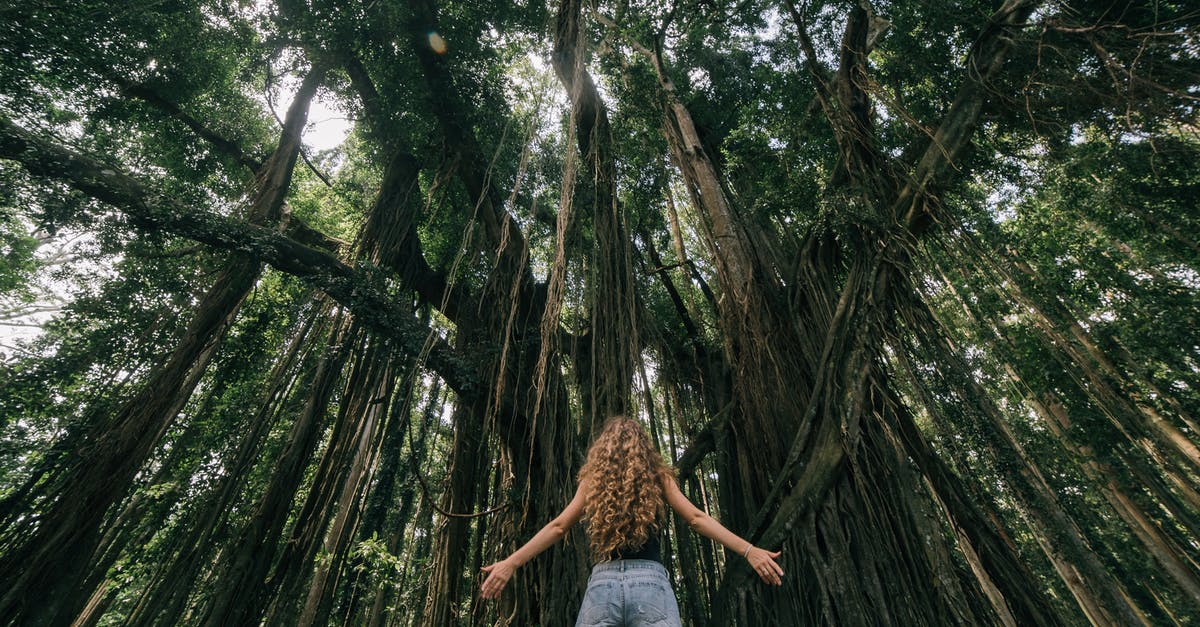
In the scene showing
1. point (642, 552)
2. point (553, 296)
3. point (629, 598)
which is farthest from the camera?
point (553, 296)

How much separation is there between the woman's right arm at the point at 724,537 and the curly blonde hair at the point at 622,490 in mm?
49

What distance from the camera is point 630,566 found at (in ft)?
4.70

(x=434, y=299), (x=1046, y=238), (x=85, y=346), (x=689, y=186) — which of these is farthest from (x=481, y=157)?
(x=1046, y=238)

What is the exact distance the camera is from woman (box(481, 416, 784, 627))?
137cm

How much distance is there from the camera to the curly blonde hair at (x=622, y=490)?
149 cm

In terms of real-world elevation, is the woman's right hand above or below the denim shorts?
above

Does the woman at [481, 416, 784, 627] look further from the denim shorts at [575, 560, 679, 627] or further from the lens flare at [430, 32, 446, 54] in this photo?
the lens flare at [430, 32, 446, 54]

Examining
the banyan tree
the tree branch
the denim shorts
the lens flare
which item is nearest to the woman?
the denim shorts

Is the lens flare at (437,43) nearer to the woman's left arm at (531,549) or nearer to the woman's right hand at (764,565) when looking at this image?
the woman's left arm at (531,549)

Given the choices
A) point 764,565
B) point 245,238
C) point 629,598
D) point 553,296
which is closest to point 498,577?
point 629,598

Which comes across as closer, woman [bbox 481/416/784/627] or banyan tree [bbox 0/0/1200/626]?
woman [bbox 481/416/784/627]

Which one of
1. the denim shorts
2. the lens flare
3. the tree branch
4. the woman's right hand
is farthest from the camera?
the lens flare

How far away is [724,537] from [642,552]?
0.29 metres

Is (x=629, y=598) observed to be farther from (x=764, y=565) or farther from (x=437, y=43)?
(x=437, y=43)
